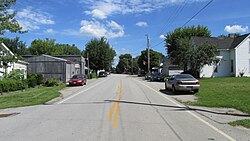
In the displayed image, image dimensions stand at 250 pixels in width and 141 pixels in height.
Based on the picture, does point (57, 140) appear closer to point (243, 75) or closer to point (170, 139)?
point (170, 139)

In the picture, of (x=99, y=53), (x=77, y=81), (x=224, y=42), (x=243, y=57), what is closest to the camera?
(x=77, y=81)

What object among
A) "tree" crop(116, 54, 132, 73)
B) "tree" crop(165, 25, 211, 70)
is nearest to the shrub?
"tree" crop(165, 25, 211, 70)

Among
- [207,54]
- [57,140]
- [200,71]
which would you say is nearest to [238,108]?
[57,140]

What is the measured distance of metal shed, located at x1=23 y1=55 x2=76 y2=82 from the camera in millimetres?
42906

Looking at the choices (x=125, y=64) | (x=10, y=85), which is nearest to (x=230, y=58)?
(x=10, y=85)

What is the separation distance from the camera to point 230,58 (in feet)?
145

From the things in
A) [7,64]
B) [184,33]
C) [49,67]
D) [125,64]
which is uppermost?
[184,33]

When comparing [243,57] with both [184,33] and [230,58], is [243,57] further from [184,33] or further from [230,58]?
[184,33]

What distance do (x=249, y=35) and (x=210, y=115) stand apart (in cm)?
3643

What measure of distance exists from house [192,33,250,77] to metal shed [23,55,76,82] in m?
22.3

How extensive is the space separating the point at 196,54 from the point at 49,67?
2350 cm

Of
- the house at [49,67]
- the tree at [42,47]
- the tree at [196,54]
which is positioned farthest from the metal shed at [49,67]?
the tree at [42,47]

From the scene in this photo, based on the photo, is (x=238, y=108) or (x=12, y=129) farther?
(x=238, y=108)

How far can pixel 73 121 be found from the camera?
9211 millimetres
